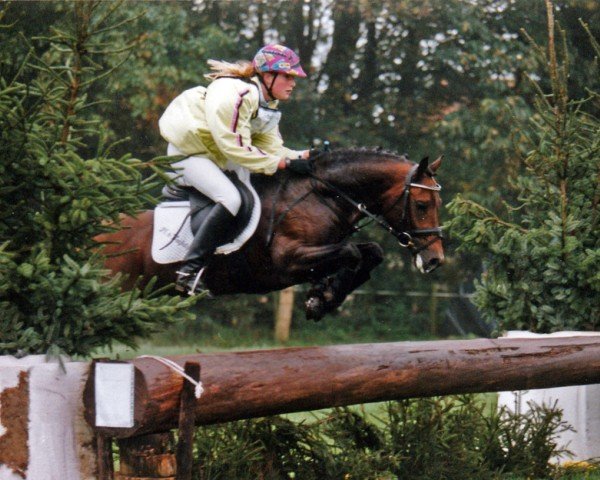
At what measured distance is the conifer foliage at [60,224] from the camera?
3.55m

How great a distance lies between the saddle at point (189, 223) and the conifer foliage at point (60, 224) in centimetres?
245

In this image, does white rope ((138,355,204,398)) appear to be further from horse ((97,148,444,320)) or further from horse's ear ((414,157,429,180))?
horse's ear ((414,157,429,180))

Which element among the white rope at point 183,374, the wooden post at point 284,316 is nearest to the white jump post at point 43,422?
the white rope at point 183,374

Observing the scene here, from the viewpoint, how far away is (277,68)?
6145mm

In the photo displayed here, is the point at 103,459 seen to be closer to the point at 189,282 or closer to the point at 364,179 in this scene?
the point at 189,282

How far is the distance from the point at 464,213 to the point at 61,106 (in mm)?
3379

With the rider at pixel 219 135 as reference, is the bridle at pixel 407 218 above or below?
below

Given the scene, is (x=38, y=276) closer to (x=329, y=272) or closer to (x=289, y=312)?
(x=329, y=272)

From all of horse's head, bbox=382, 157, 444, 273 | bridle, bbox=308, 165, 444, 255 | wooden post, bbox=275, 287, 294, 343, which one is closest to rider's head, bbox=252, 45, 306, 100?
bridle, bbox=308, 165, 444, 255

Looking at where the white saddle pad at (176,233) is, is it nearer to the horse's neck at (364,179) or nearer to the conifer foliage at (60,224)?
the horse's neck at (364,179)

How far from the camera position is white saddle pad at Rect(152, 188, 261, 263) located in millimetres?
6355

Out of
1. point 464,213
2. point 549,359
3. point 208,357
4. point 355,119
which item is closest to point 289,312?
point 355,119

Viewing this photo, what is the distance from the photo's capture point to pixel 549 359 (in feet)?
17.1

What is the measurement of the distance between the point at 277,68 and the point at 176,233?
3.79ft
